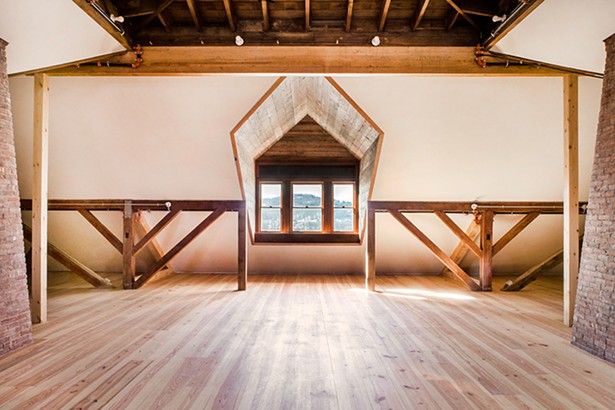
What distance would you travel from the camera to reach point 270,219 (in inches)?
287

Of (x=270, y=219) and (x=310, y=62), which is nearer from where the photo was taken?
(x=310, y=62)

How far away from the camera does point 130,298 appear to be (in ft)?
16.0

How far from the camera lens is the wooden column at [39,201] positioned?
3692 millimetres

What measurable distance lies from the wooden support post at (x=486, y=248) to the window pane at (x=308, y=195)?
302cm

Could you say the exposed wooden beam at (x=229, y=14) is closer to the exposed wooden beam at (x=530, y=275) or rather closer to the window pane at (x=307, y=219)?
the window pane at (x=307, y=219)

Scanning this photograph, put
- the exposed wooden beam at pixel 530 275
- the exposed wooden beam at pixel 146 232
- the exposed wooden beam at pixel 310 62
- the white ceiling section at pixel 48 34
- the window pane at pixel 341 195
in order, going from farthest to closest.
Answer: the window pane at pixel 341 195 → the exposed wooden beam at pixel 146 232 → the exposed wooden beam at pixel 530 275 → the exposed wooden beam at pixel 310 62 → the white ceiling section at pixel 48 34

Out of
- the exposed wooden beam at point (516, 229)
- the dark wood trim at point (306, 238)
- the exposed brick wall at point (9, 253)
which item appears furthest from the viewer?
the dark wood trim at point (306, 238)

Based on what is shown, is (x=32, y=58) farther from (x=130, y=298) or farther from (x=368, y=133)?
(x=368, y=133)

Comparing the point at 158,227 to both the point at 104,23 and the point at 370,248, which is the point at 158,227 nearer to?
the point at 104,23

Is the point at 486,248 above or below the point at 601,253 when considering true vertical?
below

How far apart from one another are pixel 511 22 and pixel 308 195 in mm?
4701

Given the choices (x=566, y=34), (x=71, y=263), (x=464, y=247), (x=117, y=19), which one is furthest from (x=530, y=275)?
(x=71, y=263)

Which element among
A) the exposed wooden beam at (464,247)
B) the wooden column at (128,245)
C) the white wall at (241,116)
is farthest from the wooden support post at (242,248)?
the exposed wooden beam at (464,247)

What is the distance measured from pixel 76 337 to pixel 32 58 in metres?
2.59
